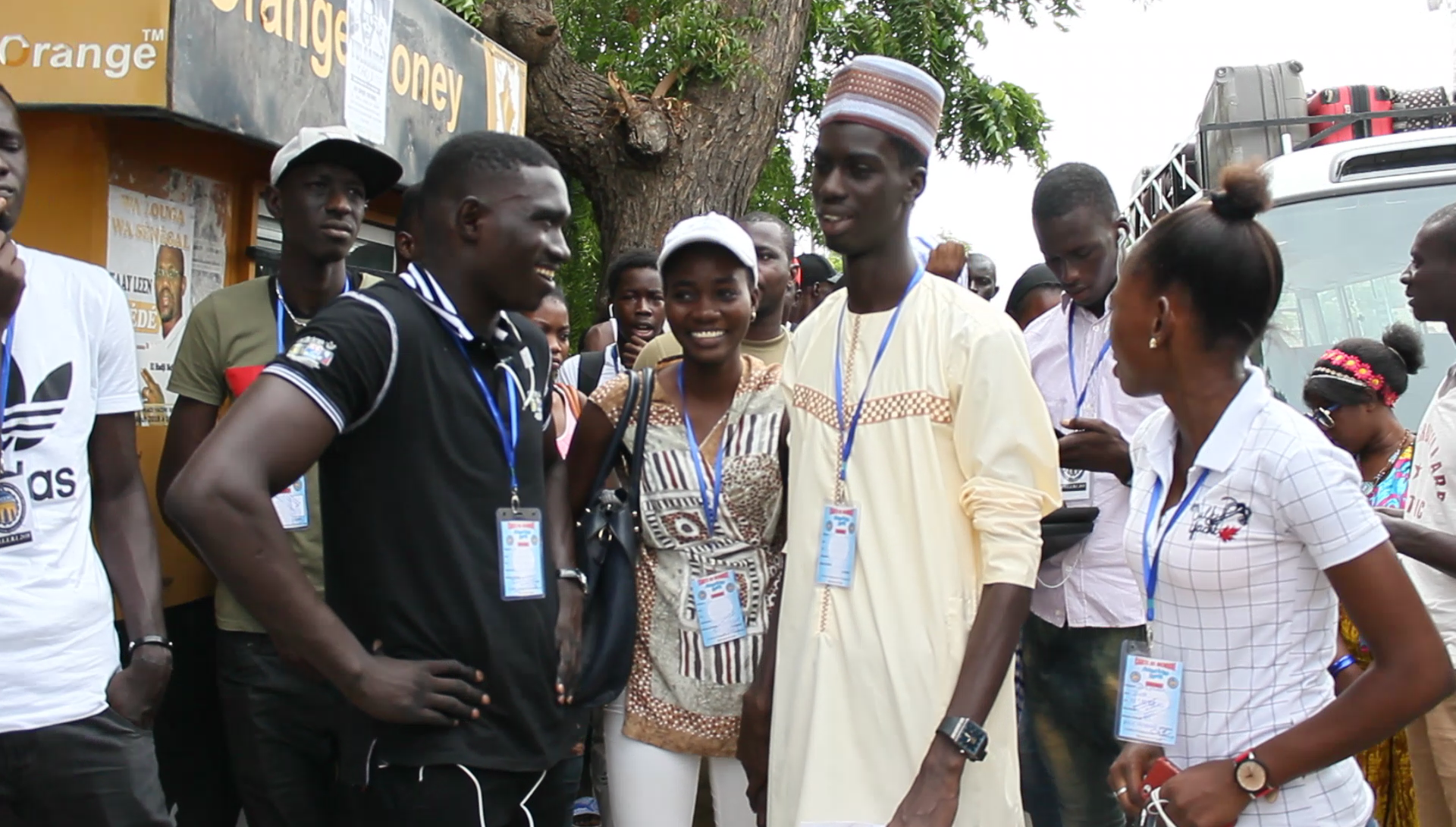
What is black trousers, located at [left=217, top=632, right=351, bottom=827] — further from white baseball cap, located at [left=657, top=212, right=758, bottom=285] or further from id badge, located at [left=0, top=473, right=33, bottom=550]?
white baseball cap, located at [left=657, top=212, right=758, bottom=285]

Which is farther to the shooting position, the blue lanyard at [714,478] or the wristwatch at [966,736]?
the blue lanyard at [714,478]

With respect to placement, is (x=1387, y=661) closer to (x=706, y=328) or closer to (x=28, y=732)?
(x=706, y=328)

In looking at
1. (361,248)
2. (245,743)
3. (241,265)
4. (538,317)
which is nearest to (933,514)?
(245,743)

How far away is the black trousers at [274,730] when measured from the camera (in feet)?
11.2

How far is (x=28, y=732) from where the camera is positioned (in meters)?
2.61

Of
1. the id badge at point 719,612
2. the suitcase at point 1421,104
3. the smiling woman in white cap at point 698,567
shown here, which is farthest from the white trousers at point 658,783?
the suitcase at point 1421,104

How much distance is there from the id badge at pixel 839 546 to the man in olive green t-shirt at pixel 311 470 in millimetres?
1517

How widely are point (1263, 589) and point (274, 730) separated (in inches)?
103

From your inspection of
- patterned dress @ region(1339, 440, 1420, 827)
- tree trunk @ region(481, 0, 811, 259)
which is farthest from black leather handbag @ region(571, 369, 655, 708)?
tree trunk @ region(481, 0, 811, 259)

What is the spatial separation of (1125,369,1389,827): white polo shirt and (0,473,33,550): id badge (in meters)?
2.33

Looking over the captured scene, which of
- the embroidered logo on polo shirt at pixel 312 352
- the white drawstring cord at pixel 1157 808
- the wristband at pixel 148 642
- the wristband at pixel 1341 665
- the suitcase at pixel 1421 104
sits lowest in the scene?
the white drawstring cord at pixel 1157 808

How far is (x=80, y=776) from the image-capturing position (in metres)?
2.67

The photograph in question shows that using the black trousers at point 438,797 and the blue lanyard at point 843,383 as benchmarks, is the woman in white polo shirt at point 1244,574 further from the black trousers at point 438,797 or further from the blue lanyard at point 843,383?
the black trousers at point 438,797

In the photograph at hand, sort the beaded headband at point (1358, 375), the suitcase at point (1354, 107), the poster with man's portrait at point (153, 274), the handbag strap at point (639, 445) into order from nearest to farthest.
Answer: the handbag strap at point (639, 445) < the poster with man's portrait at point (153, 274) < the beaded headband at point (1358, 375) < the suitcase at point (1354, 107)
